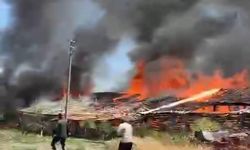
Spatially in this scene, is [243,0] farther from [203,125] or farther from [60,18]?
[60,18]

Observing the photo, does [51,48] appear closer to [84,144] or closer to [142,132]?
[84,144]

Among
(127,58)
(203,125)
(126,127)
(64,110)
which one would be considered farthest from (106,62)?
(126,127)

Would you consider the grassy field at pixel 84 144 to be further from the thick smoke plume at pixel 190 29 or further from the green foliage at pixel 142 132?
the thick smoke plume at pixel 190 29

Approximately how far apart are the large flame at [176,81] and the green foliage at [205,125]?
838 mm

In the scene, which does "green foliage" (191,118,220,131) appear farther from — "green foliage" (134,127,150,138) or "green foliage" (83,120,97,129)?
"green foliage" (83,120,97,129)

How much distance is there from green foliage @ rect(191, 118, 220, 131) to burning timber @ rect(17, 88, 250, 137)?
10 cm

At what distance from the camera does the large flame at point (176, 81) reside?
14.9 m

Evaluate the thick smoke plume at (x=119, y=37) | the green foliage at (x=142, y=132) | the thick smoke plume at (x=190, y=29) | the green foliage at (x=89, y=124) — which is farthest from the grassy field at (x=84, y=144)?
the thick smoke plume at (x=190, y=29)

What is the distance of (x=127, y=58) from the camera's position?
1536 cm

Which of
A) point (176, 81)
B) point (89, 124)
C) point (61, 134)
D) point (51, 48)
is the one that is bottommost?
point (61, 134)

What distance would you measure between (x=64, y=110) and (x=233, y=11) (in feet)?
17.3

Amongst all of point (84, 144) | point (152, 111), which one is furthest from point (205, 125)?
point (84, 144)

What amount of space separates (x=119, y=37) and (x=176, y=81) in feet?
6.45

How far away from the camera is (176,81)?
15.2 meters
